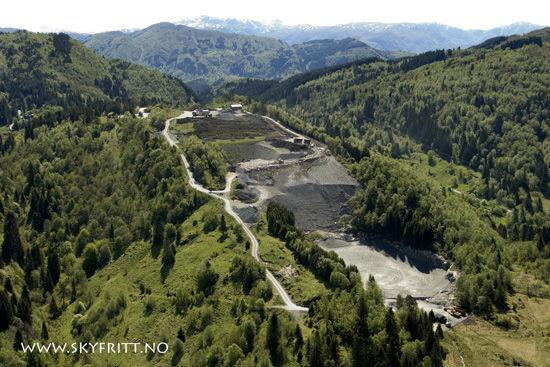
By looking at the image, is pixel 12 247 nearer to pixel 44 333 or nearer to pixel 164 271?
pixel 44 333

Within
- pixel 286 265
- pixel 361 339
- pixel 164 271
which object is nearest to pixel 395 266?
pixel 286 265

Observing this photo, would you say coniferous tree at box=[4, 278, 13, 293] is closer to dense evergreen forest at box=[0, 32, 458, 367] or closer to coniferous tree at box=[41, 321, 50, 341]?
dense evergreen forest at box=[0, 32, 458, 367]

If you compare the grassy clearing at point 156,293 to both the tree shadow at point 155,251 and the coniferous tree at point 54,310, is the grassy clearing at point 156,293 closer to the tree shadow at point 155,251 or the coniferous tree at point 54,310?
the tree shadow at point 155,251

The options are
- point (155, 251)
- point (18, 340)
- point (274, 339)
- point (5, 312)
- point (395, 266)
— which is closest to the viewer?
point (274, 339)

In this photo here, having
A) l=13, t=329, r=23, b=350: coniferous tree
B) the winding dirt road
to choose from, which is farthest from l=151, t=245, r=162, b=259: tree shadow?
l=13, t=329, r=23, b=350: coniferous tree

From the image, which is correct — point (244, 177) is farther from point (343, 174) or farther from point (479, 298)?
point (479, 298)

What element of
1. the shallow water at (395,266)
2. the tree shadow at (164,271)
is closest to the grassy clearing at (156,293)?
the tree shadow at (164,271)
